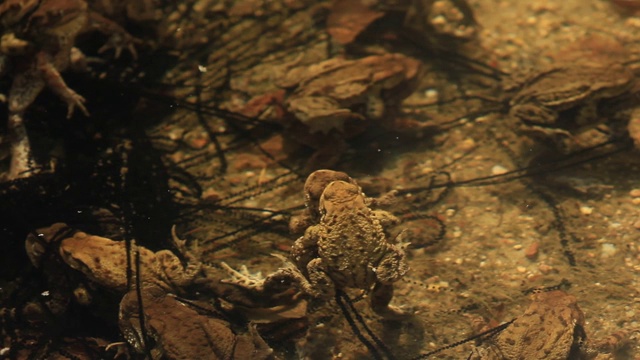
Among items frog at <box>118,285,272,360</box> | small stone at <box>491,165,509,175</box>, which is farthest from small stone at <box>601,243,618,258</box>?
frog at <box>118,285,272,360</box>

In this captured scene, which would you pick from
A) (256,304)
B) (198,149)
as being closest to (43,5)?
(198,149)

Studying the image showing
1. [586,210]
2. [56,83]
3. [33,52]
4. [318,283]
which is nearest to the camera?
[318,283]

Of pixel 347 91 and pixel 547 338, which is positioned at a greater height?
pixel 347 91

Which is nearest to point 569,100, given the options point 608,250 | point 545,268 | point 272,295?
point 608,250

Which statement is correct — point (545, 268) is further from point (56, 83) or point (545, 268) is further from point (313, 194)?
point (56, 83)

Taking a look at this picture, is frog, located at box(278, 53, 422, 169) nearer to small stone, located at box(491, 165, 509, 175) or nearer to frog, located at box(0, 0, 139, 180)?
small stone, located at box(491, 165, 509, 175)
